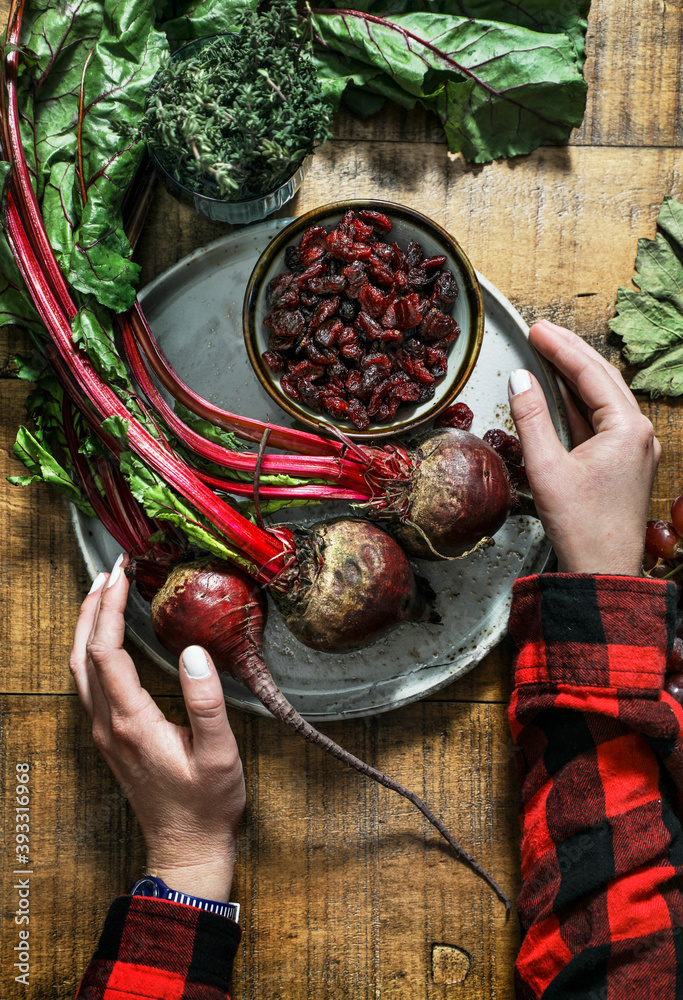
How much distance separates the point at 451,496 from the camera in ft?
5.28

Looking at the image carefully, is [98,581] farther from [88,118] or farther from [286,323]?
[88,118]

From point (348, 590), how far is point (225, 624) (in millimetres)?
324

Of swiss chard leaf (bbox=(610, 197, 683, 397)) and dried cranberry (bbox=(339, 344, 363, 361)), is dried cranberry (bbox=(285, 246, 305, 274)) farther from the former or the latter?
swiss chard leaf (bbox=(610, 197, 683, 397))

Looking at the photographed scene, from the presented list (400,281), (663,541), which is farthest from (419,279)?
(663,541)

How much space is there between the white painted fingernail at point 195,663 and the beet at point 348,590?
0.23 m

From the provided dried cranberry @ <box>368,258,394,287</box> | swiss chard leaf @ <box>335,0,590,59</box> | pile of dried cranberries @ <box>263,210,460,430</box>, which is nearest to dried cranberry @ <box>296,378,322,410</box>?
pile of dried cranberries @ <box>263,210,460,430</box>

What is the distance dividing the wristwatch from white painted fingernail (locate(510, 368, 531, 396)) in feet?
5.18

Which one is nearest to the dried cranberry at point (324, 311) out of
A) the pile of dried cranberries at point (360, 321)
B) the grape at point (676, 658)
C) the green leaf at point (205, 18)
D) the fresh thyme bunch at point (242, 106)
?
the pile of dried cranberries at point (360, 321)

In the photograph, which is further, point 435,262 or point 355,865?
point 355,865

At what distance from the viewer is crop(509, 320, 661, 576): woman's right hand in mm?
1669

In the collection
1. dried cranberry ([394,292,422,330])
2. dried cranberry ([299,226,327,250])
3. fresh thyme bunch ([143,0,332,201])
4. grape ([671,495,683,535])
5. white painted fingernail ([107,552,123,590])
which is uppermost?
fresh thyme bunch ([143,0,332,201])

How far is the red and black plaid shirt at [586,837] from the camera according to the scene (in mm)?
1618

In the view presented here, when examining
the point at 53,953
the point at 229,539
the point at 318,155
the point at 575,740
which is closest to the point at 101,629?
the point at 229,539

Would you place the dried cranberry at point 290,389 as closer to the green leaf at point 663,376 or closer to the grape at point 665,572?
the green leaf at point 663,376
